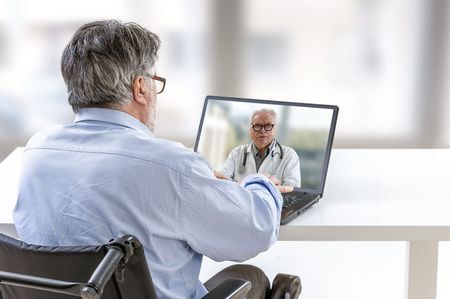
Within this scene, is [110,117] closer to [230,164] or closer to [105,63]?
[105,63]

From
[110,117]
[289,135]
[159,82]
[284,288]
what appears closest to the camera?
[110,117]

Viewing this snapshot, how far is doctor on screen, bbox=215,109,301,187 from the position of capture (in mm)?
1890

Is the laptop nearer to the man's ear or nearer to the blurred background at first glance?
the man's ear

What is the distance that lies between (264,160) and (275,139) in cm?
7

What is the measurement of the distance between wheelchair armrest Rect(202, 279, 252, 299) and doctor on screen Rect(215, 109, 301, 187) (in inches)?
16.8

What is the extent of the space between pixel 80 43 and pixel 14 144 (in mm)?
3478

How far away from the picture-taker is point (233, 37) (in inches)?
183

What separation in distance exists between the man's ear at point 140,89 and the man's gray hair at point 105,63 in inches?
0.4

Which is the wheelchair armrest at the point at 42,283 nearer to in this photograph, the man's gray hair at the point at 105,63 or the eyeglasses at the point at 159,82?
the man's gray hair at the point at 105,63

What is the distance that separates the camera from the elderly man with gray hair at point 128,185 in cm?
135

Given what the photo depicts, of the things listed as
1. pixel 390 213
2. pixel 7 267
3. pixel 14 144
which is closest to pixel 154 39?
pixel 7 267

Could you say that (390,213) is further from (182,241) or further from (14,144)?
(14,144)

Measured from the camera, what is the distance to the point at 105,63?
56.8 inches

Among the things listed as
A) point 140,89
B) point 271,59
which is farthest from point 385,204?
point 271,59
